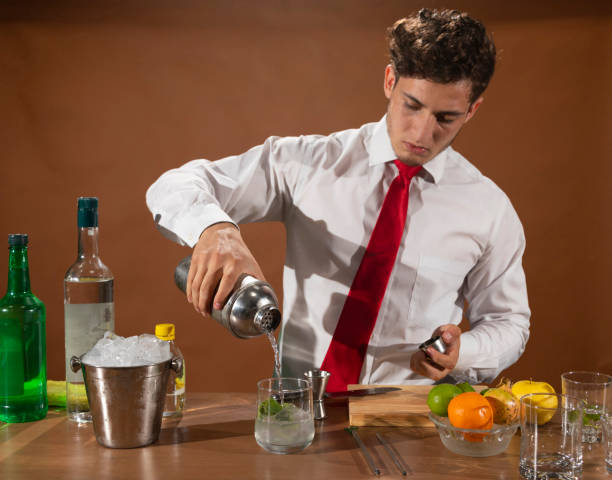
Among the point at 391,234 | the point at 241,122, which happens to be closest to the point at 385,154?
the point at 391,234

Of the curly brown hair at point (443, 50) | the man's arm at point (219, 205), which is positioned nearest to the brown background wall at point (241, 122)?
the curly brown hair at point (443, 50)

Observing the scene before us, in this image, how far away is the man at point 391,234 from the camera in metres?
2.02

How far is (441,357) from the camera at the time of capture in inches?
63.0

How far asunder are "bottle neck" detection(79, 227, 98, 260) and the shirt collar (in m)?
1.04

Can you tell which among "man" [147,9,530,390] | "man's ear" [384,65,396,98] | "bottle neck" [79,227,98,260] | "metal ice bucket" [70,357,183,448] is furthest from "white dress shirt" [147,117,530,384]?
"metal ice bucket" [70,357,183,448]

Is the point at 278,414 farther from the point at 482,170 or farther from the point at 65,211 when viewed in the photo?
the point at 65,211

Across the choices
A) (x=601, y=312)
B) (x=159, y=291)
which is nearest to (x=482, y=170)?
(x=601, y=312)

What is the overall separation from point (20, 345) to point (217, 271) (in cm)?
47

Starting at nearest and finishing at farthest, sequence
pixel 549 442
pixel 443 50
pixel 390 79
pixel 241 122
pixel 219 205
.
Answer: pixel 549 442 < pixel 219 205 < pixel 443 50 < pixel 390 79 < pixel 241 122

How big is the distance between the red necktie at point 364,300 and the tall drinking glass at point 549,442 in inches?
37.5

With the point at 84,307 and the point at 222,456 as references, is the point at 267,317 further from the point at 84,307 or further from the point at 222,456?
the point at 84,307

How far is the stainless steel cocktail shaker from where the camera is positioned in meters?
1.10

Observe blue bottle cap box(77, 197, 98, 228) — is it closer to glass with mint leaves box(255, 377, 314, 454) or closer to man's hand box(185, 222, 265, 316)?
man's hand box(185, 222, 265, 316)

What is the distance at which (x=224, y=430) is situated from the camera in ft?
4.15
